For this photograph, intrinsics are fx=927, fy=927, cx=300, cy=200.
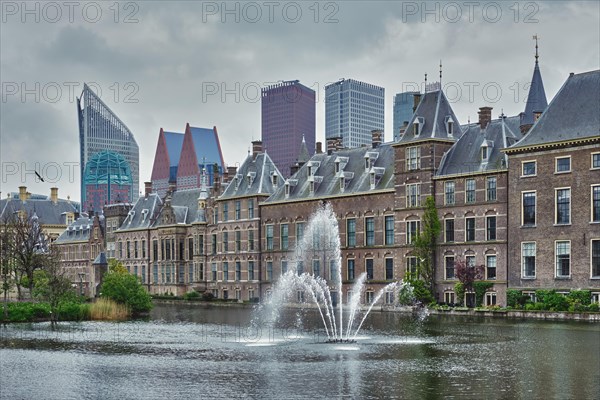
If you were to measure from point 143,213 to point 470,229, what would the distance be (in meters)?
54.3

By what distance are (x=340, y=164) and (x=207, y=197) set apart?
23797 mm

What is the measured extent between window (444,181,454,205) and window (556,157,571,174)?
396 inches

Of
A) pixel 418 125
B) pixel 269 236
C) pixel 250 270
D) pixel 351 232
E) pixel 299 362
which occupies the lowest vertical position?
pixel 299 362

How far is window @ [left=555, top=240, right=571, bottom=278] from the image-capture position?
63.9 m

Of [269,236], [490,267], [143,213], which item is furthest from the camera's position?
[143,213]

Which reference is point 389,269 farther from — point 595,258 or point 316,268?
point 595,258

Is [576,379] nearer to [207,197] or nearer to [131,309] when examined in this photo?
[131,309]

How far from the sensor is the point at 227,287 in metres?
96.8

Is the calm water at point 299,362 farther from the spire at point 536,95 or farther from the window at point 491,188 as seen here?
the spire at point 536,95

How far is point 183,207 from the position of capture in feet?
353

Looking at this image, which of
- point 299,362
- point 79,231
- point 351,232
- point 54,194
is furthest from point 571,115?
point 54,194

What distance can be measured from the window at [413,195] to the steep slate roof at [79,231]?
65.5 meters

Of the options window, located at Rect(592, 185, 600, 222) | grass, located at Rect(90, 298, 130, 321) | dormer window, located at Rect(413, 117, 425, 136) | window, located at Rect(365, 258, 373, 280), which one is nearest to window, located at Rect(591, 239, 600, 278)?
window, located at Rect(592, 185, 600, 222)

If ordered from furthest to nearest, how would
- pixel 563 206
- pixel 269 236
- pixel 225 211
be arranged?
pixel 225 211, pixel 269 236, pixel 563 206
